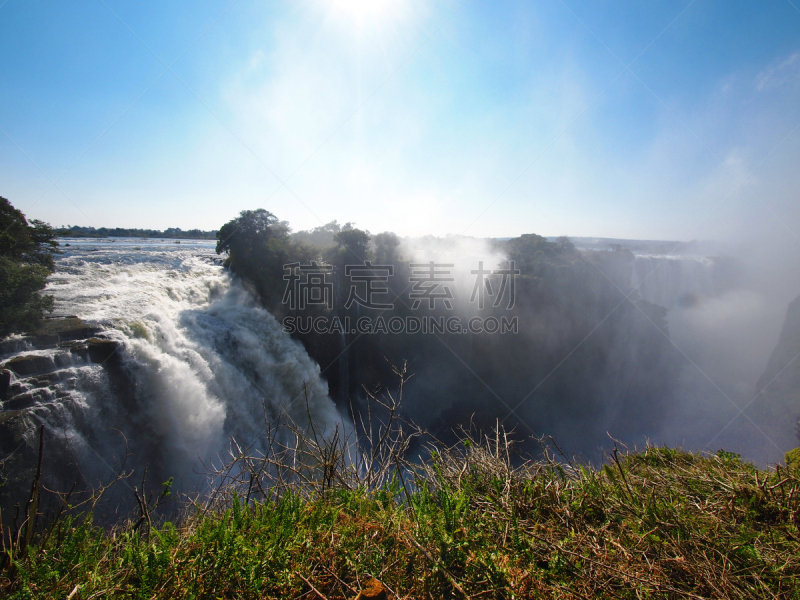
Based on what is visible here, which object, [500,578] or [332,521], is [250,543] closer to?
[332,521]

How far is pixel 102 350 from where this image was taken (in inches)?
301

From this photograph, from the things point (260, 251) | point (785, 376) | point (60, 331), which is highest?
point (260, 251)

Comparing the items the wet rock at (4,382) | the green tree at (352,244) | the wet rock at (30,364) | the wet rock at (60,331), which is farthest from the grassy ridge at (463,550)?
the green tree at (352,244)

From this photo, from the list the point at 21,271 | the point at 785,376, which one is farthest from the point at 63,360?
the point at 785,376

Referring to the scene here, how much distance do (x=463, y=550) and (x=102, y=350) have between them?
9.68 meters

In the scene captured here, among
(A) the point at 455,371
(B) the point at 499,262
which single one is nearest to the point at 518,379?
(A) the point at 455,371

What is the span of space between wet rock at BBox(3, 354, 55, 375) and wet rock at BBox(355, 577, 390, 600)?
9144mm

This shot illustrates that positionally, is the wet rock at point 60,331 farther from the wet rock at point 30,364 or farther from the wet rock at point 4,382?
the wet rock at point 4,382

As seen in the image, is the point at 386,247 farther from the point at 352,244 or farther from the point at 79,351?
the point at 79,351

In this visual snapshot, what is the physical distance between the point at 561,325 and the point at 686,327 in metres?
18.9

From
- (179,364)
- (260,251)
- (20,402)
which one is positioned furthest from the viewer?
(260,251)

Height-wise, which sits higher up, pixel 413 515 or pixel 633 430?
pixel 413 515

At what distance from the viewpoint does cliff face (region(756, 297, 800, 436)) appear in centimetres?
2172

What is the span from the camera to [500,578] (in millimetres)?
1459
